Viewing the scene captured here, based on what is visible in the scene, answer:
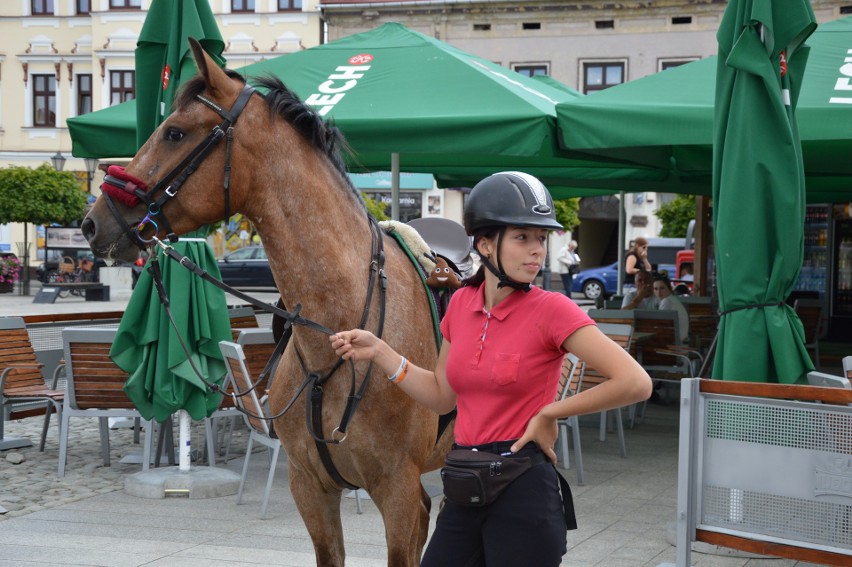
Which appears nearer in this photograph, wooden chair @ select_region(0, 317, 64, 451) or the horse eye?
the horse eye

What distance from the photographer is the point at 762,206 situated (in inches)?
183

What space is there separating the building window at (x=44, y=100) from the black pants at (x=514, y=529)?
4142 centimetres

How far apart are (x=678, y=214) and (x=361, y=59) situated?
24594 mm

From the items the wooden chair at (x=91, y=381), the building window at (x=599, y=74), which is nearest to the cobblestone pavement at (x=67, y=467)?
the wooden chair at (x=91, y=381)

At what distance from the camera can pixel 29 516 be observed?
19.2 ft

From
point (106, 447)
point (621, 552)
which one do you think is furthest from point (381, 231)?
point (106, 447)

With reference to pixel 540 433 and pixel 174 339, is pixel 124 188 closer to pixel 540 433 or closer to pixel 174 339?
pixel 540 433

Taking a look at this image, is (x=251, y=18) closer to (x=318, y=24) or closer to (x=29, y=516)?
(x=318, y=24)

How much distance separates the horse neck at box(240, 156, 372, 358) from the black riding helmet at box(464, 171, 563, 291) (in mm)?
880

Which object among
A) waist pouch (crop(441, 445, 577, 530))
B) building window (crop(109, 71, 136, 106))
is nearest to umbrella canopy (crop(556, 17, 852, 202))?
waist pouch (crop(441, 445, 577, 530))

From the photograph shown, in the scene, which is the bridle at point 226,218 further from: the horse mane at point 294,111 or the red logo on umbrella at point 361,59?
the red logo on umbrella at point 361,59

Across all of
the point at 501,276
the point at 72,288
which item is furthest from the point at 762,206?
the point at 72,288

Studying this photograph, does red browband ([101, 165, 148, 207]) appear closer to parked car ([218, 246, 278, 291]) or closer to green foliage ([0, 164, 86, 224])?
green foliage ([0, 164, 86, 224])

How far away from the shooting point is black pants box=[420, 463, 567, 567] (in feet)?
8.25
